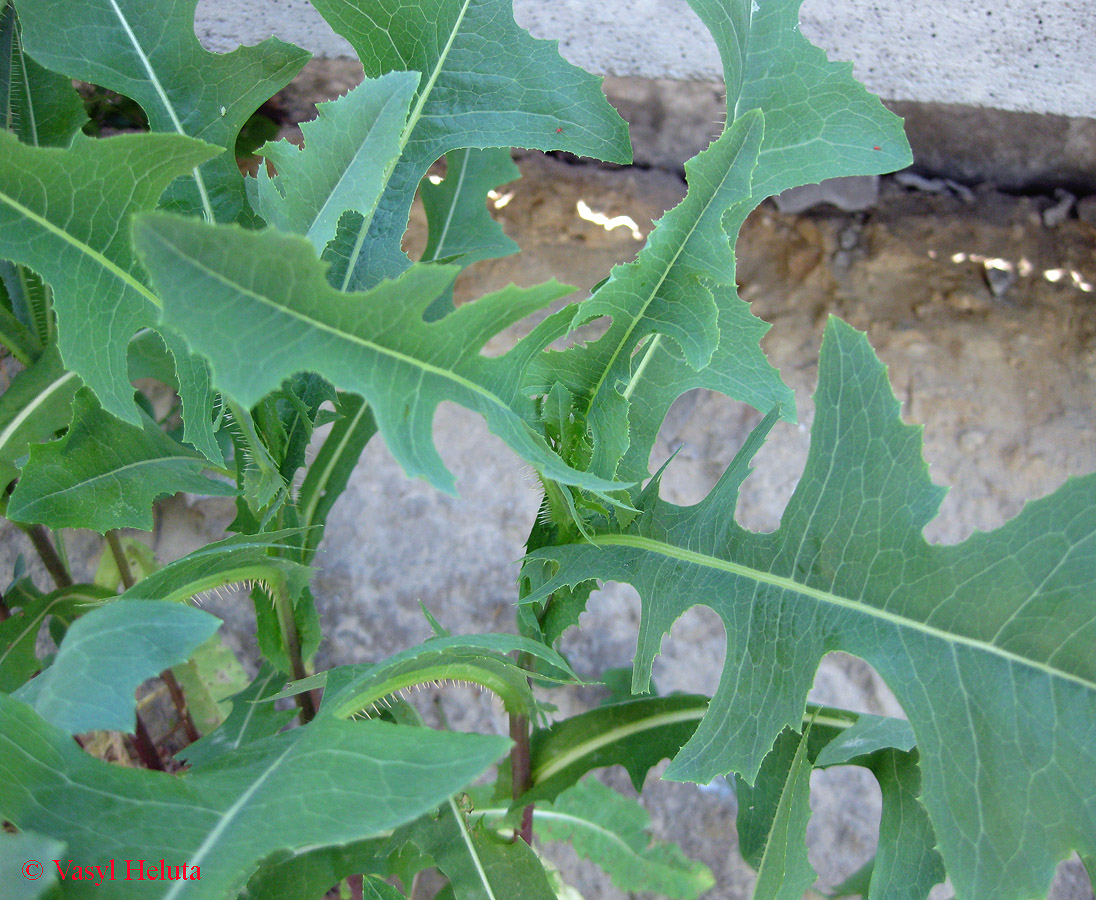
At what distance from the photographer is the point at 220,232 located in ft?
1.12

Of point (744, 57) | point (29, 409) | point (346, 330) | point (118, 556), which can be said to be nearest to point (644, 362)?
point (744, 57)

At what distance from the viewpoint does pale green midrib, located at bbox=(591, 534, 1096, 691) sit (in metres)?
0.48

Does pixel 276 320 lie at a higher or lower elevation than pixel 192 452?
Answer: higher

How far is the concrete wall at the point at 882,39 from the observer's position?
1.11 metres

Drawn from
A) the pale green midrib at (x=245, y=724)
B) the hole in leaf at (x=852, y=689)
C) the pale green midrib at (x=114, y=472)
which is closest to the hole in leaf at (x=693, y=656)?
the hole in leaf at (x=852, y=689)

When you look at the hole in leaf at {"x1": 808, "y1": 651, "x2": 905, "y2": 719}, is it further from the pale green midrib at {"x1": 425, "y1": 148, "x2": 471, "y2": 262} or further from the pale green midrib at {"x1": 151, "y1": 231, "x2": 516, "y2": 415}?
the pale green midrib at {"x1": 151, "y1": 231, "x2": 516, "y2": 415}

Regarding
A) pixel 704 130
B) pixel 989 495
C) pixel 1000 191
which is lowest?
pixel 989 495

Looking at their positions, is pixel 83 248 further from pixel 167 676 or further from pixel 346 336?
pixel 167 676

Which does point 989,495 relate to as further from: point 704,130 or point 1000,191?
point 704,130

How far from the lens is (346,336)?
402mm

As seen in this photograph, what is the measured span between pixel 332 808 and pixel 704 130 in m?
1.35

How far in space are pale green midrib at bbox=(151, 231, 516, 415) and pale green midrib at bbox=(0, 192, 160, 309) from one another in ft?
0.63

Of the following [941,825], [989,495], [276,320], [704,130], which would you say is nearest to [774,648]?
[941,825]

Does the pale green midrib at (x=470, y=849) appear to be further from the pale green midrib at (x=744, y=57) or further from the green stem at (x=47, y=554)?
the pale green midrib at (x=744, y=57)
